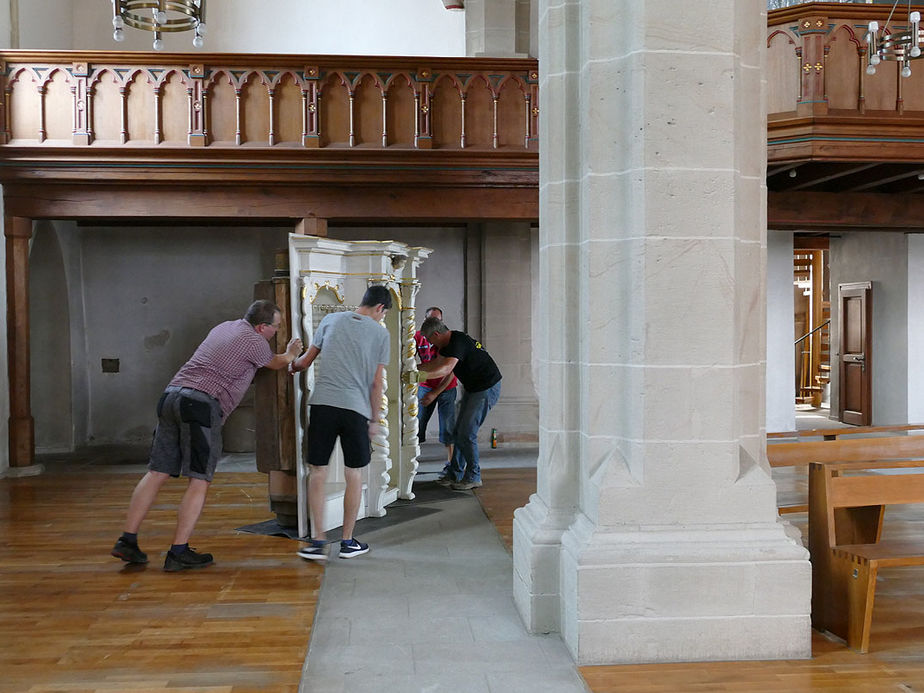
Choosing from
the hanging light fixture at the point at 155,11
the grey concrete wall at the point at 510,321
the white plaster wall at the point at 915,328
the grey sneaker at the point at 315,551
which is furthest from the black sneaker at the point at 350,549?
the white plaster wall at the point at 915,328

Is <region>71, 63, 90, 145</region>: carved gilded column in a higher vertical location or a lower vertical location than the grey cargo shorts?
higher

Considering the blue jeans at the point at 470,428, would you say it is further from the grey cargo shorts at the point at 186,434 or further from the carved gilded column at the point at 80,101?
the carved gilded column at the point at 80,101

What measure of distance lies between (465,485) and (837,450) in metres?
3.60

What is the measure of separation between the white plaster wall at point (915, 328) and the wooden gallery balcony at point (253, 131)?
6035mm

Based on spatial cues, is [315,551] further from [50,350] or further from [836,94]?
[50,350]

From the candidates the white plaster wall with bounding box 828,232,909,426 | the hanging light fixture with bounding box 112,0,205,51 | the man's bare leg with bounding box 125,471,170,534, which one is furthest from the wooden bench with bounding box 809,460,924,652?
the white plaster wall with bounding box 828,232,909,426

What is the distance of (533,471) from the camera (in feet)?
30.4

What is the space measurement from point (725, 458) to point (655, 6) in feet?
6.40

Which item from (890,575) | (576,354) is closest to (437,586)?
(576,354)

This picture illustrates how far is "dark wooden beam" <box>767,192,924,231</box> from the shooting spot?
34.6 feet

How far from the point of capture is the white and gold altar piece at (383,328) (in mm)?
6105

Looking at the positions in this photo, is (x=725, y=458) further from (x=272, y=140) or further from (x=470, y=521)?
(x=272, y=140)

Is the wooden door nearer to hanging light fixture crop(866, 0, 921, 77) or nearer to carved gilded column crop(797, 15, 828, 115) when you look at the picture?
carved gilded column crop(797, 15, 828, 115)

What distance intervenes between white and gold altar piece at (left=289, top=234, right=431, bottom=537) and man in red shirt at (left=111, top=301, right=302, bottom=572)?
49 centimetres
